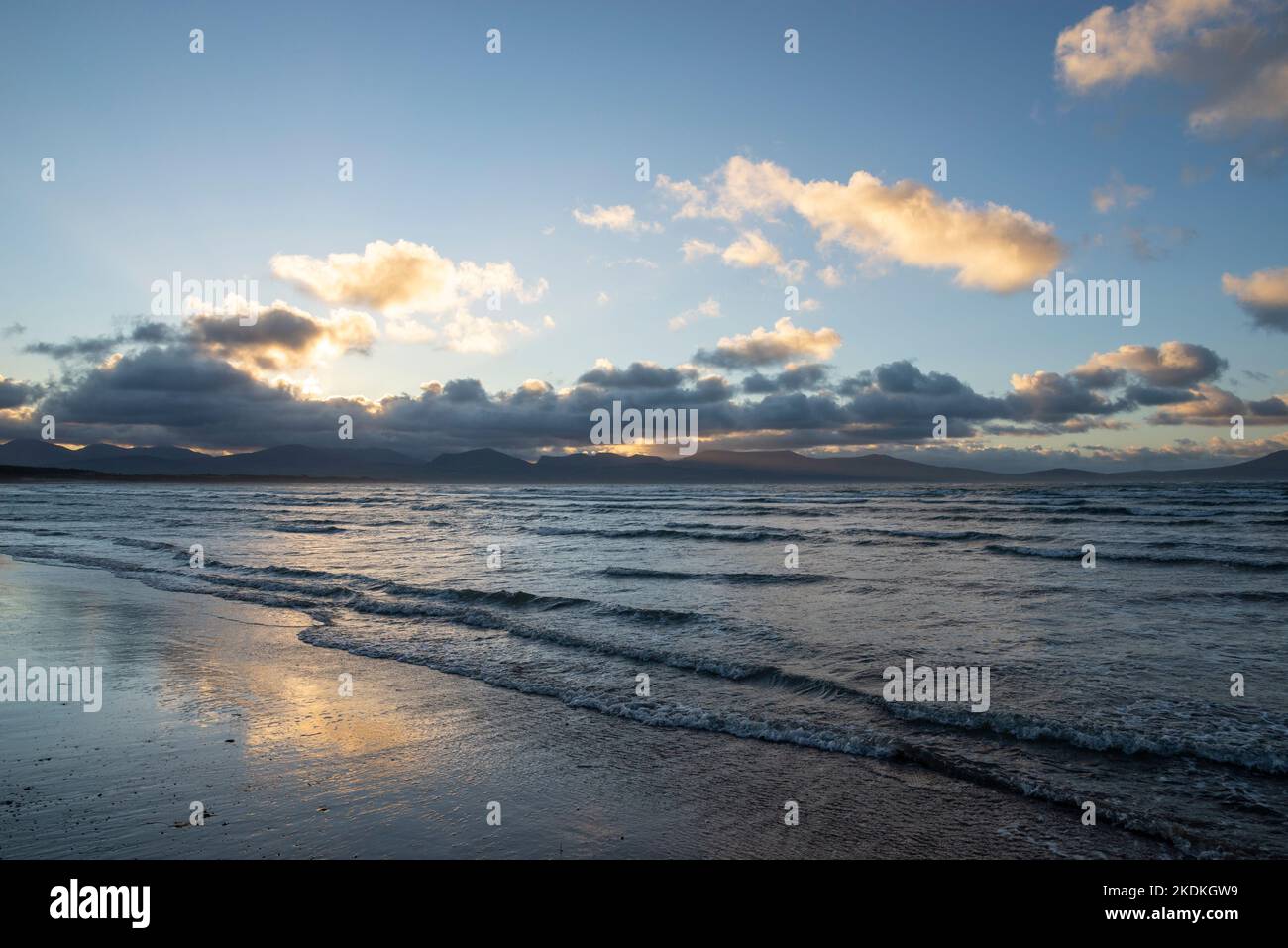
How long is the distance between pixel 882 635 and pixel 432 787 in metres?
9.03

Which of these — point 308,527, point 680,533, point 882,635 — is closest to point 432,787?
point 882,635

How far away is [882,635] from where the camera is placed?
12828mm

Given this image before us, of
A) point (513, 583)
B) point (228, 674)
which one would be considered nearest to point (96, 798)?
point (228, 674)

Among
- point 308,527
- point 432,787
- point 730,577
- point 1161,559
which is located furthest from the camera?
point 308,527

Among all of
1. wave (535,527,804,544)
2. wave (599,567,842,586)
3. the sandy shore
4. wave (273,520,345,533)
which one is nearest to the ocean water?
wave (599,567,842,586)

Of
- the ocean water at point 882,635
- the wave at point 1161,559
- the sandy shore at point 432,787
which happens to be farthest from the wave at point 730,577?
the sandy shore at point 432,787

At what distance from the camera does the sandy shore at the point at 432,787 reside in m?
5.38

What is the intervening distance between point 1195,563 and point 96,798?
2773cm

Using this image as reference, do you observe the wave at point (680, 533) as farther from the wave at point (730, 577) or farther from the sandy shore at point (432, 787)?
the sandy shore at point (432, 787)

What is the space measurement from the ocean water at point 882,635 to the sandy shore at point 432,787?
68 centimetres

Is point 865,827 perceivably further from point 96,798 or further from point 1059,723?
point 96,798

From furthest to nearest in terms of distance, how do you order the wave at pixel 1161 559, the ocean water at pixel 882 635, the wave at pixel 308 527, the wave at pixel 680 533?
the wave at pixel 308 527
the wave at pixel 680 533
the wave at pixel 1161 559
the ocean water at pixel 882 635

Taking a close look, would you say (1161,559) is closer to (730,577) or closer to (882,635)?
(730,577)
